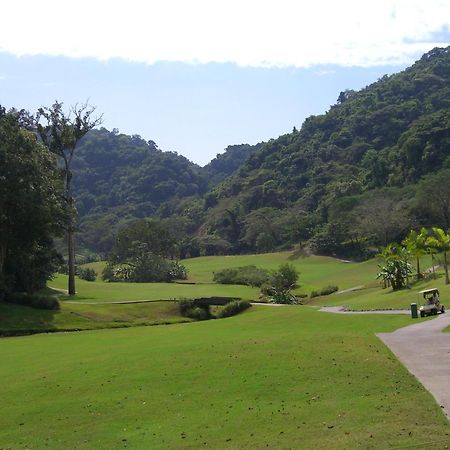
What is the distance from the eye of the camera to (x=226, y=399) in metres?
16.4

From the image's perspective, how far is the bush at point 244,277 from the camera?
84.2m

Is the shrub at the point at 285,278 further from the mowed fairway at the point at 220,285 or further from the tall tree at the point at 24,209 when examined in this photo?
the tall tree at the point at 24,209

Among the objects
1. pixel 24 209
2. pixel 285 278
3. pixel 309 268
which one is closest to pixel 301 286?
pixel 285 278

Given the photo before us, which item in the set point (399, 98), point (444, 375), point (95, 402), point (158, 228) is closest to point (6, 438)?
point (95, 402)

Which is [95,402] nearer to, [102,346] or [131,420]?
[131,420]

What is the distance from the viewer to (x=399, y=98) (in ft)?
628

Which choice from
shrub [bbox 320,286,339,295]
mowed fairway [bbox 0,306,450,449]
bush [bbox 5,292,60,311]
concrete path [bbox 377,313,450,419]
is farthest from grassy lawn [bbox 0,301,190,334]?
concrete path [bbox 377,313,450,419]

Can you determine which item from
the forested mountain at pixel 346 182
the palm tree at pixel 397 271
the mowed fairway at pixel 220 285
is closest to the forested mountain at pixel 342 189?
the forested mountain at pixel 346 182

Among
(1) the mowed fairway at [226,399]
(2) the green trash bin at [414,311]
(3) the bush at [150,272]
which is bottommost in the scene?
(1) the mowed fairway at [226,399]

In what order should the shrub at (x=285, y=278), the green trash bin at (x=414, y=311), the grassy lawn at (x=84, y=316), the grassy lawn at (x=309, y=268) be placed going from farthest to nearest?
the grassy lawn at (x=309, y=268), the shrub at (x=285, y=278), the grassy lawn at (x=84, y=316), the green trash bin at (x=414, y=311)

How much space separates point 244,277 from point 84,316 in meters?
40.8

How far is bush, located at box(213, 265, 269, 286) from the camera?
3315 inches

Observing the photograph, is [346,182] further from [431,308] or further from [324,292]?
[431,308]

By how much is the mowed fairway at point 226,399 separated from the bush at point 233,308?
27742 mm
